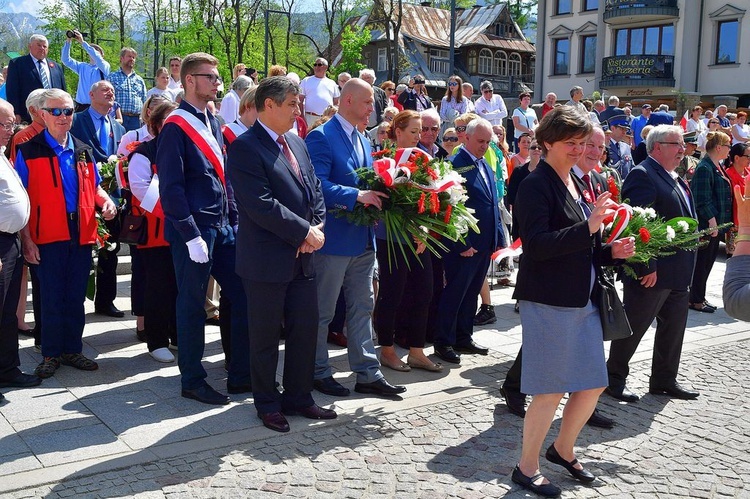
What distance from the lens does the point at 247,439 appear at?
16.7 feet

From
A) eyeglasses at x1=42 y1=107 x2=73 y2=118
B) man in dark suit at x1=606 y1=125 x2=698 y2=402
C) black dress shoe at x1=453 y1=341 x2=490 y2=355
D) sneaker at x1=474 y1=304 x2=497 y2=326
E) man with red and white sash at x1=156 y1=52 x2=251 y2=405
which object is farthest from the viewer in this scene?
sneaker at x1=474 y1=304 x2=497 y2=326

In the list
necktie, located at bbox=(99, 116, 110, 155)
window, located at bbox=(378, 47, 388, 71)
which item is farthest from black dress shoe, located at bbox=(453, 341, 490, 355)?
window, located at bbox=(378, 47, 388, 71)

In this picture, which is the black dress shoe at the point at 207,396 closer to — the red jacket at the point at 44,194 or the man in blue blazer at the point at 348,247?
the man in blue blazer at the point at 348,247

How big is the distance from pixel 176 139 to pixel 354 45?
33421mm

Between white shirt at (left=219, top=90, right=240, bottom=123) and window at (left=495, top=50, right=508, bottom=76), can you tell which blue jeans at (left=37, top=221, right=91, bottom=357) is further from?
window at (left=495, top=50, right=508, bottom=76)

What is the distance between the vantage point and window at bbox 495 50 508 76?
68.3m

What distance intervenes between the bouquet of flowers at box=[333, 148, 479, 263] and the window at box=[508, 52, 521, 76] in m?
66.3

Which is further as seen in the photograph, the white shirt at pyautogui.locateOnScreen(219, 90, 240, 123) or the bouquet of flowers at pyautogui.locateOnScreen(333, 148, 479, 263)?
the white shirt at pyautogui.locateOnScreen(219, 90, 240, 123)

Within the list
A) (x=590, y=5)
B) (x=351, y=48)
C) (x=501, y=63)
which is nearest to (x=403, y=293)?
(x=351, y=48)

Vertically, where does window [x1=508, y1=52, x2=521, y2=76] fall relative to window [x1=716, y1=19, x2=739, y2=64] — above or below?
above

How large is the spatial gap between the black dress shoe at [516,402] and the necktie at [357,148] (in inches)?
78.3

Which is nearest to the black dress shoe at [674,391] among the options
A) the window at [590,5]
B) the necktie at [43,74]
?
the necktie at [43,74]

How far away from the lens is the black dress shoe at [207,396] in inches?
223

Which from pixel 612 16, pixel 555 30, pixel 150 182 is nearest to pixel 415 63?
pixel 555 30
